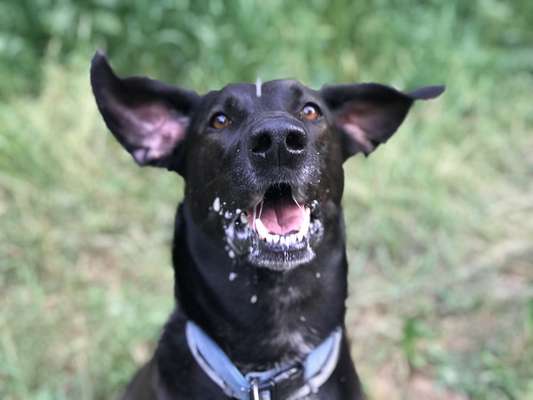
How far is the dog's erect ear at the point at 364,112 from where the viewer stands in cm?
264

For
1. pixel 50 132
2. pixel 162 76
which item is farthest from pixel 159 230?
pixel 162 76

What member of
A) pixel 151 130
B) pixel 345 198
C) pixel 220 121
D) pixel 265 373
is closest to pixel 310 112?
pixel 220 121

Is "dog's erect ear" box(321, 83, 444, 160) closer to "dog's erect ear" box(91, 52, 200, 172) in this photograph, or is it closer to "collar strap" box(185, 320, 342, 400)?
"dog's erect ear" box(91, 52, 200, 172)

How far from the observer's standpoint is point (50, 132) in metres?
4.43

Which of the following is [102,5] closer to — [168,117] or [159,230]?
[159,230]

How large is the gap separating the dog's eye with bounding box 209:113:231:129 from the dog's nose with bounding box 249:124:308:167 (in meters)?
0.30

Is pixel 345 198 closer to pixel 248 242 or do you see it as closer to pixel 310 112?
pixel 310 112

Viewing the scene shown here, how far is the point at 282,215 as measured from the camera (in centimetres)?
226

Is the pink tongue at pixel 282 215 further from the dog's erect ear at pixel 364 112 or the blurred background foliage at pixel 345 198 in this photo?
the blurred background foliage at pixel 345 198

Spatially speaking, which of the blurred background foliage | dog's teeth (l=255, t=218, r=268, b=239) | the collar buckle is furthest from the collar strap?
the blurred background foliage

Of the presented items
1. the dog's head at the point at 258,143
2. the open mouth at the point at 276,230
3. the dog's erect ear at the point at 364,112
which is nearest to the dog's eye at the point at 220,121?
the dog's head at the point at 258,143

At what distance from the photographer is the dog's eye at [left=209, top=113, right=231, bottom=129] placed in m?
2.39

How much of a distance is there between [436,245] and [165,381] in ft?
7.54

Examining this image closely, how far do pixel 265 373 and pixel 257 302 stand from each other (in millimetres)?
238
